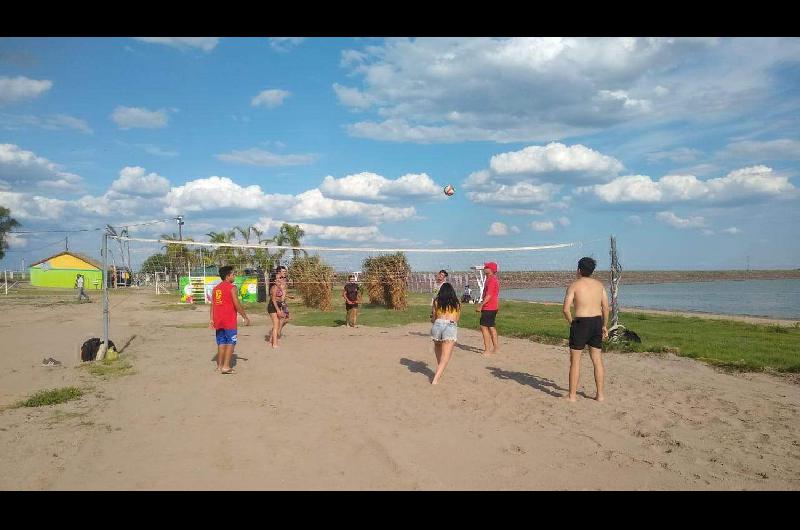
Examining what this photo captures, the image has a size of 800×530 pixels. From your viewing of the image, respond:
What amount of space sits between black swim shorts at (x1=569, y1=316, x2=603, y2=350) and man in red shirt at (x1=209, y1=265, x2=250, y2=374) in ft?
16.1

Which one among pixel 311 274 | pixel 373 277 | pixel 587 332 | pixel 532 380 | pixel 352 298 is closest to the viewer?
pixel 587 332

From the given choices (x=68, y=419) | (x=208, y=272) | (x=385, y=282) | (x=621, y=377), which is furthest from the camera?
(x=208, y=272)

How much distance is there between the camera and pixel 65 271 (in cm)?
4934

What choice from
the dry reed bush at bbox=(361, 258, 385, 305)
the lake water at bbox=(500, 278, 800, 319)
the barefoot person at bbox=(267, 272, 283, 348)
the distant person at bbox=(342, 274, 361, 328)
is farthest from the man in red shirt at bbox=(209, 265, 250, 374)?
the lake water at bbox=(500, 278, 800, 319)

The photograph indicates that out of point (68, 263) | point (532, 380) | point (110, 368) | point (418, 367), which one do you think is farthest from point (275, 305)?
point (68, 263)

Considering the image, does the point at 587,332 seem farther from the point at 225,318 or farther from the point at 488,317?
the point at 225,318

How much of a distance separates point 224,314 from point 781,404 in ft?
24.3

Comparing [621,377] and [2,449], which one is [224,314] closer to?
[2,449]

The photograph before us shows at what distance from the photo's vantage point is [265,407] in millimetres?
6305

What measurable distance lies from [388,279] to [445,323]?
1531cm

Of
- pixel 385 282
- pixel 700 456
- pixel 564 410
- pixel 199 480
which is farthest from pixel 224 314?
pixel 385 282

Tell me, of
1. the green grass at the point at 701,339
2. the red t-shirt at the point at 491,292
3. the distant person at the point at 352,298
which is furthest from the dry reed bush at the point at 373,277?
the red t-shirt at the point at 491,292

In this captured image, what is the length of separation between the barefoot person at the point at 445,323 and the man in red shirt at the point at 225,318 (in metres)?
3.09

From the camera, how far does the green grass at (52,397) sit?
6.48 metres
